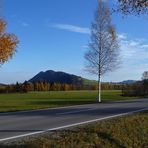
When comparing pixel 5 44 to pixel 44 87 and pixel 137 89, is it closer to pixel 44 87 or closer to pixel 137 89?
pixel 137 89

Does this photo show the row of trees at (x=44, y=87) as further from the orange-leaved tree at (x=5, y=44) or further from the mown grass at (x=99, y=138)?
the mown grass at (x=99, y=138)

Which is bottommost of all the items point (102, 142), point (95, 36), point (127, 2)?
point (102, 142)

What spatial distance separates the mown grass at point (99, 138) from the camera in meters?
12.9

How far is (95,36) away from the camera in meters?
46.2

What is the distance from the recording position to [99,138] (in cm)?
1440

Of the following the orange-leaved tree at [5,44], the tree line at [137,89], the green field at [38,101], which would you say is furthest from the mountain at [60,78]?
the orange-leaved tree at [5,44]

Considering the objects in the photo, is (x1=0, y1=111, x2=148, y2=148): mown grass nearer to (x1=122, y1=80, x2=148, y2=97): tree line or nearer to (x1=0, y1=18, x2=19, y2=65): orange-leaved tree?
(x1=0, y1=18, x2=19, y2=65): orange-leaved tree

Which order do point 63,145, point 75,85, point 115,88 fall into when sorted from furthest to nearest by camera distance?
point 115,88, point 75,85, point 63,145

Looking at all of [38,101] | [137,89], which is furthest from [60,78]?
[38,101]

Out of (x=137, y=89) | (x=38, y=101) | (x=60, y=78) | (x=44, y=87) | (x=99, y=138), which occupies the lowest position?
(x=99, y=138)

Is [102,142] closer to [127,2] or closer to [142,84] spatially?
[127,2]

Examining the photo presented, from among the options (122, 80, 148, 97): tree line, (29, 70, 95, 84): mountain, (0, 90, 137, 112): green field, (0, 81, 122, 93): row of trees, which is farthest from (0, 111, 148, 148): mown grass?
(29, 70, 95, 84): mountain

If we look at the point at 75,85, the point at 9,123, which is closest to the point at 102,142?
the point at 9,123

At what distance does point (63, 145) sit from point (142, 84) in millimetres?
64459
